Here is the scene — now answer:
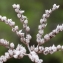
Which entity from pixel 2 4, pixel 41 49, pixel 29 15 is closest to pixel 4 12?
pixel 2 4

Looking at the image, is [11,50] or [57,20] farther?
[57,20]

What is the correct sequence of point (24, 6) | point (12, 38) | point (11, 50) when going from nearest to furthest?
point (11, 50)
point (12, 38)
point (24, 6)

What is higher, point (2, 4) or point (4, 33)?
point (2, 4)

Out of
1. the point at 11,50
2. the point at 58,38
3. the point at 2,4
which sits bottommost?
the point at 11,50

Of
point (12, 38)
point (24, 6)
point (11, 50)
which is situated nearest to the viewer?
point (11, 50)

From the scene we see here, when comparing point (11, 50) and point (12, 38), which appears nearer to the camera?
point (11, 50)

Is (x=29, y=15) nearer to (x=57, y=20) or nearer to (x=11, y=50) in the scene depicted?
(x=57, y=20)

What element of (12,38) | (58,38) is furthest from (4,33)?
(58,38)

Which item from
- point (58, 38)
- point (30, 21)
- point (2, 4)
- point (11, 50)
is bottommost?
point (11, 50)

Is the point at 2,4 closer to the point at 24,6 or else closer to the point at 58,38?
the point at 24,6
